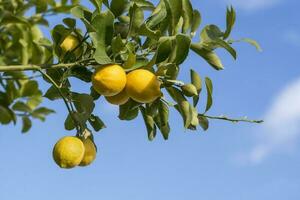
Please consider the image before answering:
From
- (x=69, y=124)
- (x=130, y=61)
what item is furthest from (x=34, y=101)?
(x=130, y=61)

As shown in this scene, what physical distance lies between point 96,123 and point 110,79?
44 cm

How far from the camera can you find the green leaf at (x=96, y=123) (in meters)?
2.00

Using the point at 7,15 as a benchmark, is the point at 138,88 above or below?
above

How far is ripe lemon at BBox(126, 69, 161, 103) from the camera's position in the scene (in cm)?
161

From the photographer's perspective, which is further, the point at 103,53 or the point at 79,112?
the point at 79,112

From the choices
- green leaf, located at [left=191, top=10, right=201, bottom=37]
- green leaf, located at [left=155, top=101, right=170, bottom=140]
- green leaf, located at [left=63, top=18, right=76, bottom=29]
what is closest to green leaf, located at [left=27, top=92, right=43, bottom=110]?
green leaf, located at [left=63, top=18, right=76, bottom=29]

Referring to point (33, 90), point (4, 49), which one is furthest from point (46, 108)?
point (4, 49)

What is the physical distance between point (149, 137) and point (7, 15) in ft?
5.75

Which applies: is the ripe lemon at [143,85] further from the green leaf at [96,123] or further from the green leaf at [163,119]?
the green leaf at [96,123]

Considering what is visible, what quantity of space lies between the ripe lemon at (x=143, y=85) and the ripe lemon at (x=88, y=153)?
29 centimetres

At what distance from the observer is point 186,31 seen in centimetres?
183

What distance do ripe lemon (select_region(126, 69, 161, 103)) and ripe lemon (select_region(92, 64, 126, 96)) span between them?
3 cm

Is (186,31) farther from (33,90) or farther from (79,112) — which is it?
(33,90)

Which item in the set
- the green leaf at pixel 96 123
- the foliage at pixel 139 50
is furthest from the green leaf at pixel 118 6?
the green leaf at pixel 96 123
